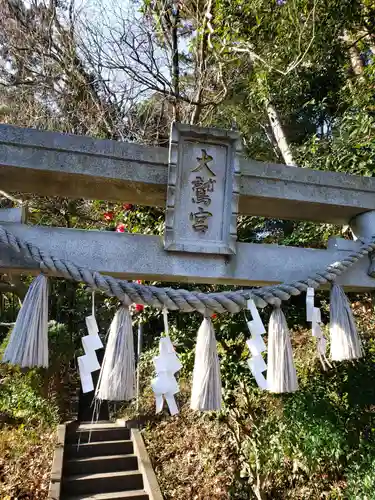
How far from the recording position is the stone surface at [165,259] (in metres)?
1.60

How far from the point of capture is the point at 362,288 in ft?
6.66

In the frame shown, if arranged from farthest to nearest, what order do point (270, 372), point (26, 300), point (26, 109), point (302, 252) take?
point (26, 109) → point (302, 252) → point (270, 372) → point (26, 300)

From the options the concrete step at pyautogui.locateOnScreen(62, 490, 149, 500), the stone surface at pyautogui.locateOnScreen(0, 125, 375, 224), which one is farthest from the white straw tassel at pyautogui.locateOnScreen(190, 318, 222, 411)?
the concrete step at pyautogui.locateOnScreen(62, 490, 149, 500)

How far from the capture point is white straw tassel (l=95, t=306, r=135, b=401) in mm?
1393

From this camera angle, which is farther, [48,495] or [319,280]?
[48,495]

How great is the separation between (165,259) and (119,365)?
50cm

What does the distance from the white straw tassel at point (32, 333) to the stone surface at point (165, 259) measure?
0.12 metres

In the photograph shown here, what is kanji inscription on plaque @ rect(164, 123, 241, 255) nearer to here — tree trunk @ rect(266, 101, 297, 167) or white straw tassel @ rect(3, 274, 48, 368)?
white straw tassel @ rect(3, 274, 48, 368)

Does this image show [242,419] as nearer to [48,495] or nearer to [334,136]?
[48,495]

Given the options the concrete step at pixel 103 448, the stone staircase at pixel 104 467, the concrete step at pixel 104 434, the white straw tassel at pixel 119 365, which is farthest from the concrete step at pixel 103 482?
the white straw tassel at pixel 119 365

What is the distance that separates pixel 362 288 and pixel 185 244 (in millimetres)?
998

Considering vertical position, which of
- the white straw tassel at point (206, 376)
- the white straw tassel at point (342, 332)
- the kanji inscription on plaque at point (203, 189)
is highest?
the kanji inscription on plaque at point (203, 189)

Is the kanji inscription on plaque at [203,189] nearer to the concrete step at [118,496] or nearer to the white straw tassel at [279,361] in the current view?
the white straw tassel at [279,361]

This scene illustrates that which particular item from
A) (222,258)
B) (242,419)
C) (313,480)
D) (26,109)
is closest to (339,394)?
(313,480)
